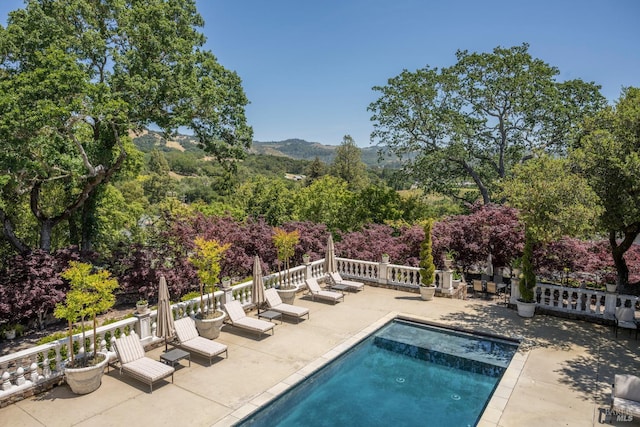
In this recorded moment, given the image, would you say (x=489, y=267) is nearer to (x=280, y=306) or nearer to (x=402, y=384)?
(x=280, y=306)

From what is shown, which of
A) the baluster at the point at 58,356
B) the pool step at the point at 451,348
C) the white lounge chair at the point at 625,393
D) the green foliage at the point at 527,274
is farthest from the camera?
the green foliage at the point at 527,274

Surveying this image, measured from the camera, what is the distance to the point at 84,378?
26.6ft

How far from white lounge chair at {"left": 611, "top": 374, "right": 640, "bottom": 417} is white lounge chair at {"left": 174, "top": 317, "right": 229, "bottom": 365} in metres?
8.23

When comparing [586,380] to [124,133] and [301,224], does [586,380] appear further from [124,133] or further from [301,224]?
[124,133]

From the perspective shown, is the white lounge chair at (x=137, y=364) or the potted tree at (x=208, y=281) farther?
the potted tree at (x=208, y=281)

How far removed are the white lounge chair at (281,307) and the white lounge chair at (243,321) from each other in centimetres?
95

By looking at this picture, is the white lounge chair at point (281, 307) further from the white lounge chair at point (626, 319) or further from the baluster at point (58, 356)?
the white lounge chair at point (626, 319)

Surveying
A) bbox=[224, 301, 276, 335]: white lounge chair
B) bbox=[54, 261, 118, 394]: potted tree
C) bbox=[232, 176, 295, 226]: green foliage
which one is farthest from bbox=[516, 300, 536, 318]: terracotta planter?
bbox=[232, 176, 295, 226]: green foliage

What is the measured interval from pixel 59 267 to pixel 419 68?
23707 millimetres

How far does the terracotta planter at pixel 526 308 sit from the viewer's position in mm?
13188

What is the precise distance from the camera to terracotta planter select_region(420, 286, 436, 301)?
15.3 meters

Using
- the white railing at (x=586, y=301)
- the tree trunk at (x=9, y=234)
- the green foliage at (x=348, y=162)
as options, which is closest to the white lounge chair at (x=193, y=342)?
the tree trunk at (x=9, y=234)

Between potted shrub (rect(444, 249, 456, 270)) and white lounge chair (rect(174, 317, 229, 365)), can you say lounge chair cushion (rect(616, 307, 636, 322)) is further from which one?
white lounge chair (rect(174, 317, 229, 365))

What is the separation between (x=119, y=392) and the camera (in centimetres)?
831
